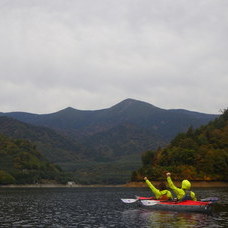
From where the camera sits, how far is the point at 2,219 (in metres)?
55.9

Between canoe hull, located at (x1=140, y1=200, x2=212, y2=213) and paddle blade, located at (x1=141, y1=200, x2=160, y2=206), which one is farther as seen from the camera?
paddle blade, located at (x1=141, y1=200, x2=160, y2=206)

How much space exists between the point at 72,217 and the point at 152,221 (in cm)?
1166

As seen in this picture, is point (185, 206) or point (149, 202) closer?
point (185, 206)

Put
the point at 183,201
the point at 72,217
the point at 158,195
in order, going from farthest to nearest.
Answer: the point at 158,195
the point at 183,201
the point at 72,217

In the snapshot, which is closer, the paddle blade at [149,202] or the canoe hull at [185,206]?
the canoe hull at [185,206]

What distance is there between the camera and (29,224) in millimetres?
51406

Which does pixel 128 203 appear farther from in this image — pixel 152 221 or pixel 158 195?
pixel 152 221

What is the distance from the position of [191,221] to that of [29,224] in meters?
21.4

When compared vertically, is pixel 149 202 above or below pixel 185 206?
above

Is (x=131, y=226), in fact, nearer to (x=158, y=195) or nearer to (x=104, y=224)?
(x=104, y=224)

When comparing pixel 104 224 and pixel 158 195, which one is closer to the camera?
pixel 104 224

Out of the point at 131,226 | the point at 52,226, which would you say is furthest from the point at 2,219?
the point at 131,226

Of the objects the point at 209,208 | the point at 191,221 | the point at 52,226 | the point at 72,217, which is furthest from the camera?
the point at 209,208

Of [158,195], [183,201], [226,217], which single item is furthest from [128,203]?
[226,217]
